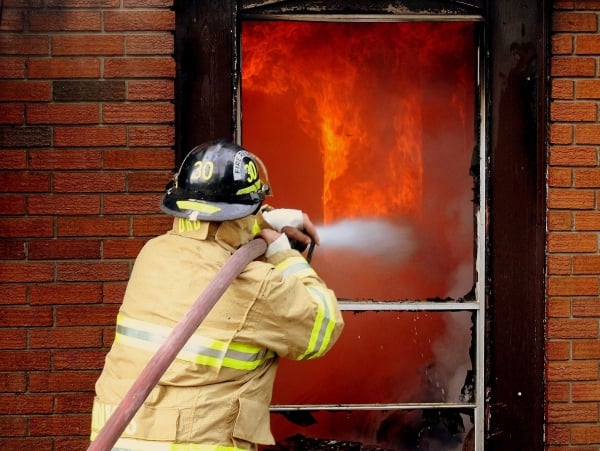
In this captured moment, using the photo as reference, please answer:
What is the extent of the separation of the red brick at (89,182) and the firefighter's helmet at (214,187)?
103 centimetres

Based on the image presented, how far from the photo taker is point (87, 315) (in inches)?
156

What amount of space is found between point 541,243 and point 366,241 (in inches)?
35.4

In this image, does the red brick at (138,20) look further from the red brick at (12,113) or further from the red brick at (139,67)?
the red brick at (12,113)

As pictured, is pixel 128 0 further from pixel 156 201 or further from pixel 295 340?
pixel 295 340

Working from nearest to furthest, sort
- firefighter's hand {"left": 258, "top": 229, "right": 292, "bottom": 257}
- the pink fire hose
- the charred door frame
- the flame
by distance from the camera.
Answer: the pink fire hose < firefighter's hand {"left": 258, "top": 229, "right": 292, "bottom": 257} < the charred door frame < the flame

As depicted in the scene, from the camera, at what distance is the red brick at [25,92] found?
155 inches

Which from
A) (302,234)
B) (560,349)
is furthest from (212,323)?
(560,349)

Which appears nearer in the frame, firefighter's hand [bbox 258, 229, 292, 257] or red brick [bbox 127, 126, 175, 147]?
firefighter's hand [bbox 258, 229, 292, 257]

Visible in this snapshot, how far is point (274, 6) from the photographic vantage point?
4094mm

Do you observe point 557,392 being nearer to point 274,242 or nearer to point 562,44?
point 562,44

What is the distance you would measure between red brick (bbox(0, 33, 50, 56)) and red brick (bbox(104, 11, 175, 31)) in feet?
1.03

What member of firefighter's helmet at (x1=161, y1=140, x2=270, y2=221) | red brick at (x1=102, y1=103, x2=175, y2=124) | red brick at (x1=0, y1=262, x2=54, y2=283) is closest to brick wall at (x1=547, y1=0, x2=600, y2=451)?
firefighter's helmet at (x1=161, y1=140, x2=270, y2=221)

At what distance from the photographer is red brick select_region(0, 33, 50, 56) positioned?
12.9 feet

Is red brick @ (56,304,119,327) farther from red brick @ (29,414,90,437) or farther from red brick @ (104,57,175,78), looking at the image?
red brick @ (104,57,175,78)
